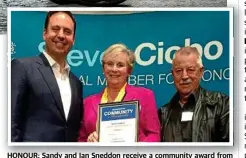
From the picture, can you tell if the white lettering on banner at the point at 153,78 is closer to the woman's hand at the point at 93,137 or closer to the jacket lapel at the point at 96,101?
the jacket lapel at the point at 96,101

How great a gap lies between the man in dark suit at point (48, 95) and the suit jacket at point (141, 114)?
6 cm

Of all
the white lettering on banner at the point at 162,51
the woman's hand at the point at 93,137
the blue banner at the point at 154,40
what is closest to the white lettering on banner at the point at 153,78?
the blue banner at the point at 154,40

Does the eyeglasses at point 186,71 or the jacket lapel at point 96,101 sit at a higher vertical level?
the eyeglasses at point 186,71

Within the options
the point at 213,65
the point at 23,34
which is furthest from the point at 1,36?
the point at 213,65

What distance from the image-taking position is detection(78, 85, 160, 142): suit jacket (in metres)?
5.40

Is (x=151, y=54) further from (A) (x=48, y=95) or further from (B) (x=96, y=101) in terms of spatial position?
(A) (x=48, y=95)

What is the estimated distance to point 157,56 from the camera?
541 cm

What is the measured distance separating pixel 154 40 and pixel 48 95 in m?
0.93

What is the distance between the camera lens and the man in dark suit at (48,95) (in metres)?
5.36

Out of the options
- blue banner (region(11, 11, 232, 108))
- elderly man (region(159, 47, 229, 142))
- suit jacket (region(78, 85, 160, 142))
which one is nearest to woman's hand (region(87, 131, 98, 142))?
suit jacket (region(78, 85, 160, 142))

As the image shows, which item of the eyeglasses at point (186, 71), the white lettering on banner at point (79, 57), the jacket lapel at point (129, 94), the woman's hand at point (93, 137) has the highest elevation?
the white lettering on banner at point (79, 57)

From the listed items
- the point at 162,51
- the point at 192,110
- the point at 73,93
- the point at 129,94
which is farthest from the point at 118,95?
the point at 192,110

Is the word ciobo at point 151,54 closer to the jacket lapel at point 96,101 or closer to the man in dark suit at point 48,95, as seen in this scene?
the man in dark suit at point 48,95

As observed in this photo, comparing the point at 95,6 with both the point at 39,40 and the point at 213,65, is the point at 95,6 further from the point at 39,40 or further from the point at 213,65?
the point at 213,65
